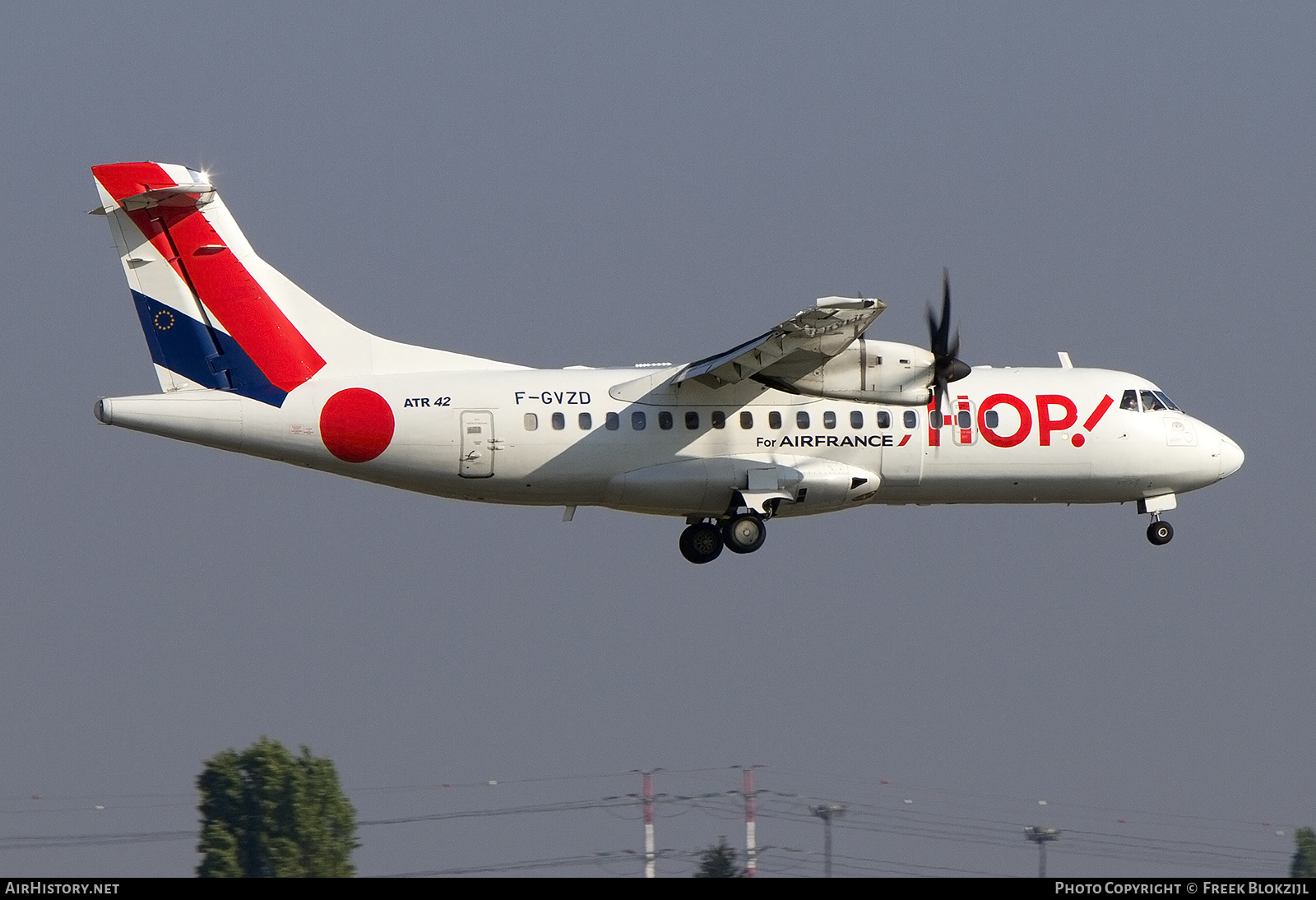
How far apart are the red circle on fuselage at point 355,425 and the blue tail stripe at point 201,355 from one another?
84 centimetres

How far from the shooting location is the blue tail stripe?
28734 millimetres

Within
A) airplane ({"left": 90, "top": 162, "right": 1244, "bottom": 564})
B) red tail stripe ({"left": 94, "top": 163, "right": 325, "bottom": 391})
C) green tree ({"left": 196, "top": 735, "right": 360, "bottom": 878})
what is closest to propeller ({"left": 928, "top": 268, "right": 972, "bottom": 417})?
airplane ({"left": 90, "top": 162, "right": 1244, "bottom": 564})

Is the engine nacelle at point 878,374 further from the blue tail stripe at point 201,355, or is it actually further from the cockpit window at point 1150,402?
the blue tail stripe at point 201,355

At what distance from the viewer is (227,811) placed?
181 ft

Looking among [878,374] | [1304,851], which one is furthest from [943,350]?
[1304,851]

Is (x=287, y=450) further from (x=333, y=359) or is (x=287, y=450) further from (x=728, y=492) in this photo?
(x=728, y=492)

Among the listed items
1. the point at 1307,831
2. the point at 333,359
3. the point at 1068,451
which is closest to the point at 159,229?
the point at 333,359

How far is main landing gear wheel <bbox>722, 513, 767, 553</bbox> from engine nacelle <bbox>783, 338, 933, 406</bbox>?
2.55 metres

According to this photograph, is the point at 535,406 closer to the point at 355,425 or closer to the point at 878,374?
the point at 355,425

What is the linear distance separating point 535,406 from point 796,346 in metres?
4.28

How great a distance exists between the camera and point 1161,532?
108ft

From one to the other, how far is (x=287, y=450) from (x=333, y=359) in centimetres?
170

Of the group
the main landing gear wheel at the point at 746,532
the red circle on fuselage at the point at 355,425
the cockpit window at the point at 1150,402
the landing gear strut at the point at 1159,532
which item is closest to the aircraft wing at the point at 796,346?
the main landing gear wheel at the point at 746,532

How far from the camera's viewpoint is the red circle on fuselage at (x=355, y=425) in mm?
28531
